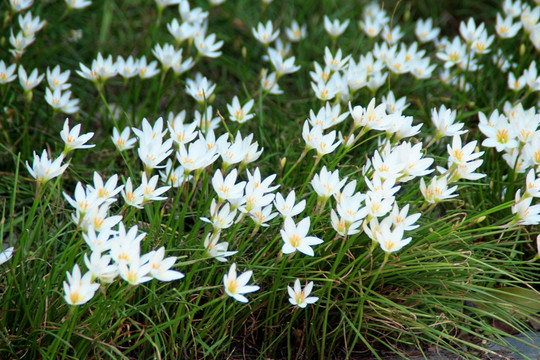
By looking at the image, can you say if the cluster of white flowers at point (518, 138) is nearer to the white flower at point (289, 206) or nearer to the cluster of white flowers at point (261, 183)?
the cluster of white flowers at point (261, 183)

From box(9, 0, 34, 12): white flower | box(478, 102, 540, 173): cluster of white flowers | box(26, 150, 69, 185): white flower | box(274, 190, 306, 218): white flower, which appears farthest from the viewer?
box(9, 0, 34, 12): white flower

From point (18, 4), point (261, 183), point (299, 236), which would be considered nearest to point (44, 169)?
point (261, 183)

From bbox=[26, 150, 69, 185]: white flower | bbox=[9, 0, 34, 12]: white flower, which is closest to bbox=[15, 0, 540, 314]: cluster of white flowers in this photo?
bbox=[26, 150, 69, 185]: white flower

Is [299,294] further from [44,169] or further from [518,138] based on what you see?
[518,138]

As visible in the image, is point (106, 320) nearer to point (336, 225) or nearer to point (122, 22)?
point (336, 225)

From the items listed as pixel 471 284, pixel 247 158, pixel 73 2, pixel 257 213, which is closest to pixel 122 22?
pixel 73 2

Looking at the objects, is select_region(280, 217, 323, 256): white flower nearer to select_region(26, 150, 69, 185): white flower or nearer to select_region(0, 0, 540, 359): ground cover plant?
select_region(0, 0, 540, 359): ground cover plant

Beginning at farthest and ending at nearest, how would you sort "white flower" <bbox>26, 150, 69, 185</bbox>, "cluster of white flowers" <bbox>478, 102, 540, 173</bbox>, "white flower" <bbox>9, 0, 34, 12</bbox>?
1. "white flower" <bbox>9, 0, 34, 12</bbox>
2. "cluster of white flowers" <bbox>478, 102, 540, 173</bbox>
3. "white flower" <bbox>26, 150, 69, 185</bbox>

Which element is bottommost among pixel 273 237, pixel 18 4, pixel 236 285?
pixel 273 237

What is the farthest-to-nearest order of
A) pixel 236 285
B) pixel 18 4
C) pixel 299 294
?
pixel 18 4 < pixel 299 294 < pixel 236 285

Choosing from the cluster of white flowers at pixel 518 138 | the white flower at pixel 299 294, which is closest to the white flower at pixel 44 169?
the white flower at pixel 299 294

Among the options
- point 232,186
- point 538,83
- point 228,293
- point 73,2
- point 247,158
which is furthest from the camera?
point 73,2
